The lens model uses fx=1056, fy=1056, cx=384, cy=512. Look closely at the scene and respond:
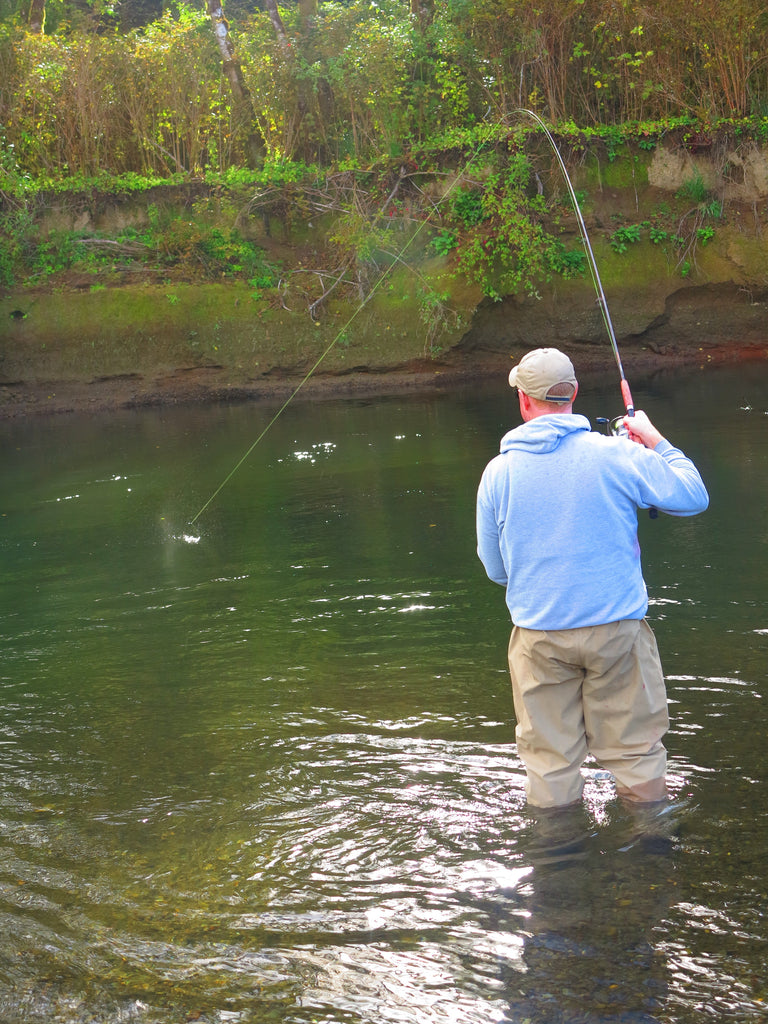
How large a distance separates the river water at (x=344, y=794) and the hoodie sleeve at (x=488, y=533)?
89 cm

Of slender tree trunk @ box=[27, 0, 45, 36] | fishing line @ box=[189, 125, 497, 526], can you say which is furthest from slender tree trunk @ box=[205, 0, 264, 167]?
slender tree trunk @ box=[27, 0, 45, 36]

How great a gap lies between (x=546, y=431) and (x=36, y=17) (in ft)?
66.2

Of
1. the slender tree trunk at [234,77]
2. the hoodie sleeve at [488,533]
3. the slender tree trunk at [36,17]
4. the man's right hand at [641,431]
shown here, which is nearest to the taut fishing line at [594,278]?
the man's right hand at [641,431]

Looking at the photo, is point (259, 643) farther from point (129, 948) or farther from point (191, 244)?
point (191, 244)

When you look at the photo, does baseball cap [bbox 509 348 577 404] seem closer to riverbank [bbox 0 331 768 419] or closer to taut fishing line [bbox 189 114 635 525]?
taut fishing line [bbox 189 114 635 525]

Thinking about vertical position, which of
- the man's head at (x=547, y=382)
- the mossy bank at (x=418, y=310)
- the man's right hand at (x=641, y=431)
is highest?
the mossy bank at (x=418, y=310)

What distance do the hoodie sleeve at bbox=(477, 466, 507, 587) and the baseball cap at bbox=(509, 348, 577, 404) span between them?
29cm

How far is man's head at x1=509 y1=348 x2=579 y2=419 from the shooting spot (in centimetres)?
315

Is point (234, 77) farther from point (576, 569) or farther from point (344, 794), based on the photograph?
point (576, 569)

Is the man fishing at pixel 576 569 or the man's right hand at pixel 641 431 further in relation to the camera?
the man's right hand at pixel 641 431

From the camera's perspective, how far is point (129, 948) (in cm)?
306

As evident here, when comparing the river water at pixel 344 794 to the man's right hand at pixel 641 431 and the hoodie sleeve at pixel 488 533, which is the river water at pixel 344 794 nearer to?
the hoodie sleeve at pixel 488 533

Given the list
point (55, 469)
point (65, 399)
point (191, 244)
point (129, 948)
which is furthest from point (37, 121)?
point (129, 948)

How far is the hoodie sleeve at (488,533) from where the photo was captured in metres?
3.28
